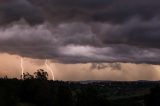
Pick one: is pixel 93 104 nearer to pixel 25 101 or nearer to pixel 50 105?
pixel 50 105

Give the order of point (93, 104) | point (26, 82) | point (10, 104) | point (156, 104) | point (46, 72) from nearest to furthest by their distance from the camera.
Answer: point (10, 104) < point (93, 104) < point (156, 104) < point (26, 82) < point (46, 72)

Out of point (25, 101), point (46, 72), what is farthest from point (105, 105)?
point (46, 72)

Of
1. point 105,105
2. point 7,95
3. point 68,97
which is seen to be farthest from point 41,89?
point 7,95

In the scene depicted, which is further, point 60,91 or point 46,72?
point 46,72

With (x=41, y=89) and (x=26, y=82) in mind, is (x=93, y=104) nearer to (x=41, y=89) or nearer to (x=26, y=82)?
(x=41, y=89)

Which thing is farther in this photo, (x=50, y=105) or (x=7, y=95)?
(x=50, y=105)

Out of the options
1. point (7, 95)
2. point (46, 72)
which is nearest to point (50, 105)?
point (7, 95)

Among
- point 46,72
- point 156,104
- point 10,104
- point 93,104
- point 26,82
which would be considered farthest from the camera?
point 46,72

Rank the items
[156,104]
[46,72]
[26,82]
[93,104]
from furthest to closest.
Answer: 1. [46,72]
2. [26,82]
3. [156,104]
4. [93,104]

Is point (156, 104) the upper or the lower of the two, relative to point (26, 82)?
lower
